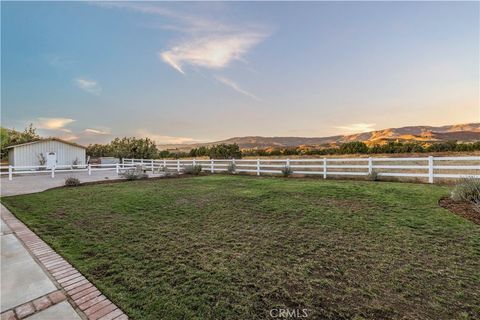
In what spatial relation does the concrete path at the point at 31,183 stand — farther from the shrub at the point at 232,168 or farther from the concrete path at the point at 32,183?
the shrub at the point at 232,168

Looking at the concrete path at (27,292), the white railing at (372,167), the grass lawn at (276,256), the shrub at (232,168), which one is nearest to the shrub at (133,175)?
the white railing at (372,167)

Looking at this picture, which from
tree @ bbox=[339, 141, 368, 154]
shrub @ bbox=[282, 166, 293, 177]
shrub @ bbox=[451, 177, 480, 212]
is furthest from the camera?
tree @ bbox=[339, 141, 368, 154]

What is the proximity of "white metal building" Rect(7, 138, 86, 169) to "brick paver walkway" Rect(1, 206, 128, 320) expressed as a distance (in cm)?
2118

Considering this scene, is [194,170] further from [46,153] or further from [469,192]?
[46,153]

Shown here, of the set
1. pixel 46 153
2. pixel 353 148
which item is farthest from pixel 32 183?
pixel 353 148

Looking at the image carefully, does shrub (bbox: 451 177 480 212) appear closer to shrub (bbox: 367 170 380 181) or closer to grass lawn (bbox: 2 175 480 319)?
grass lawn (bbox: 2 175 480 319)

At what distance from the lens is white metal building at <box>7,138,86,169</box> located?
19828 mm

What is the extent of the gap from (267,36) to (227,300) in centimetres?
1191

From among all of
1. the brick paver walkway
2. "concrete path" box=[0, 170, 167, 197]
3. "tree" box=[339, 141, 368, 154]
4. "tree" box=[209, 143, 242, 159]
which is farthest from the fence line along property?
"tree" box=[339, 141, 368, 154]

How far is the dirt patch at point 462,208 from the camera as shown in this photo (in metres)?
4.29

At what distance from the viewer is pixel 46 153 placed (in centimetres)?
2088

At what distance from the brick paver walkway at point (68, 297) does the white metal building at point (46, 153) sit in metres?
21.2

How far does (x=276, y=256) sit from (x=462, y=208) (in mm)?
4746

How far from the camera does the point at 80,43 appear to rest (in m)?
11.2
